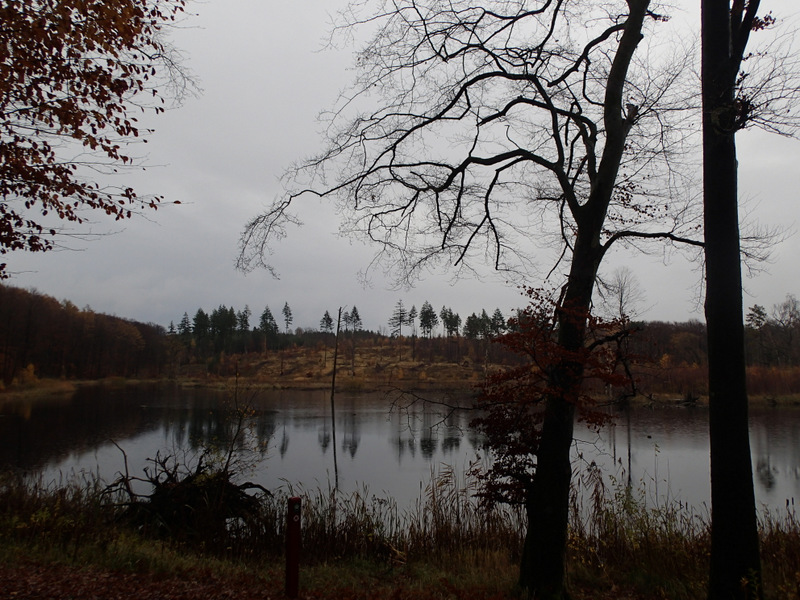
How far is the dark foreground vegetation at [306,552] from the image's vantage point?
4789mm

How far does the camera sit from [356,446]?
67.7 ft

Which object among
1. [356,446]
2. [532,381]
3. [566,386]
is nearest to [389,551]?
[532,381]

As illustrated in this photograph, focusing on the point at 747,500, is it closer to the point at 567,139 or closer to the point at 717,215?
the point at 717,215

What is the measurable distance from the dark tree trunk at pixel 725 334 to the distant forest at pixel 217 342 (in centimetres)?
2748

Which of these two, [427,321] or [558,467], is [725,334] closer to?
[558,467]

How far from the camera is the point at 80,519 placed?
6566 millimetres

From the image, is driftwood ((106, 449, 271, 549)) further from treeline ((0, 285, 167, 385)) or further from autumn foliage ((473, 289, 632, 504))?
treeline ((0, 285, 167, 385))

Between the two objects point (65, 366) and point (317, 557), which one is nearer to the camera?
point (317, 557)

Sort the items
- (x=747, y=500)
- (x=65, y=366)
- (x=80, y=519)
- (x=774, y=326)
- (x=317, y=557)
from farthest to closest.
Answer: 1. (x=65, y=366)
2. (x=774, y=326)
3. (x=317, y=557)
4. (x=80, y=519)
5. (x=747, y=500)

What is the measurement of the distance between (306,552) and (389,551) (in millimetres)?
1160

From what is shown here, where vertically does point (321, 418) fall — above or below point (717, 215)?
below

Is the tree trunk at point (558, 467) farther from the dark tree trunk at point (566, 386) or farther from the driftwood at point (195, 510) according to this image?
the driftwood at point (195, 510)

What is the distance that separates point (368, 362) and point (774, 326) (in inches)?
1890

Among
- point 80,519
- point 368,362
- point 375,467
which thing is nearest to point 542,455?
point 80,519
